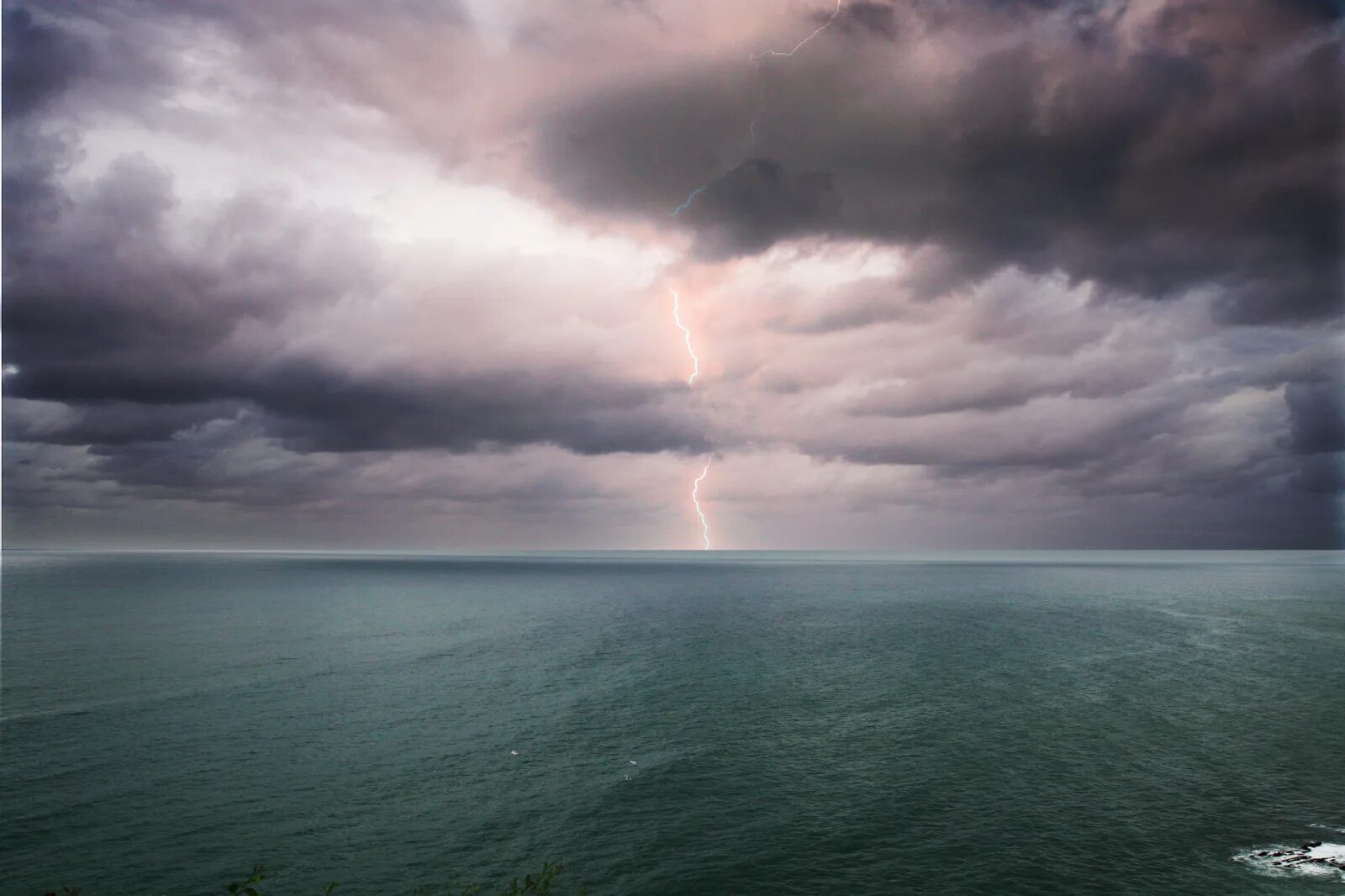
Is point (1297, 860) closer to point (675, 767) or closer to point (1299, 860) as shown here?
point (1299, 860)

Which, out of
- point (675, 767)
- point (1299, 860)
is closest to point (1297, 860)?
point (1299, 860)

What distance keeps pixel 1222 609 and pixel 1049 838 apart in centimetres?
18681

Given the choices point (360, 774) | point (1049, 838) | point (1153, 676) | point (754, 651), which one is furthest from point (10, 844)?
point (1153, 676)

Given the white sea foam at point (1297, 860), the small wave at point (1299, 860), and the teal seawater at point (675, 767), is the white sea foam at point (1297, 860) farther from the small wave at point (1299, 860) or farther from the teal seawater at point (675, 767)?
the teal seawater at point (675, 767)

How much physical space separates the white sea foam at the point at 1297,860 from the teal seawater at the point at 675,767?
298mm

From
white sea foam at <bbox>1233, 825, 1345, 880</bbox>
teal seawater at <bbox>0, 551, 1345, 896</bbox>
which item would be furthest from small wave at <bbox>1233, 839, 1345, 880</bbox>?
teal seawater at <bbox>0, 551, 1345, 896</bbox>

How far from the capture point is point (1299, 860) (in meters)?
42.5

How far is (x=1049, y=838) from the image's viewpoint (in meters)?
46.1

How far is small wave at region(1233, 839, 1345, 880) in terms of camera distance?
41031mm

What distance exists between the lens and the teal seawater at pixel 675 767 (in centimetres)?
4253

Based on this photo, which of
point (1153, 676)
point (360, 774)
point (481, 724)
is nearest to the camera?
point (360, 774)

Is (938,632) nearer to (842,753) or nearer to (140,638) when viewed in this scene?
(842,753)

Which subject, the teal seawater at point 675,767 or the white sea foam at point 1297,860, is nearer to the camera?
the white sea foam at point 1297,860

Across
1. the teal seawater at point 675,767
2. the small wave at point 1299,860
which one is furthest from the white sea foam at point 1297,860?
the teal seawater at point 675,767
